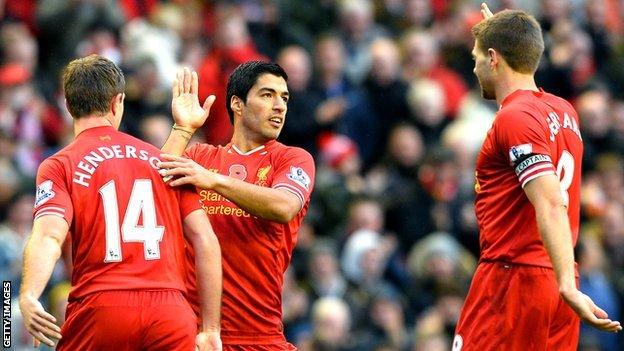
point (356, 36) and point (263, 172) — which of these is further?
point (356, 36)

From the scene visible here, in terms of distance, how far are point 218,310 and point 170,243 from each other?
513mm

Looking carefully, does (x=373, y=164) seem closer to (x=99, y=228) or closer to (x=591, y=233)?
(x=591, y=233)

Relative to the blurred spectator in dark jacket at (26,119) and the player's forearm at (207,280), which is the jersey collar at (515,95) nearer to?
the player's forearm at (207,280)

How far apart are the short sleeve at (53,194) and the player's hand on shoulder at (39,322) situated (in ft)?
1.77

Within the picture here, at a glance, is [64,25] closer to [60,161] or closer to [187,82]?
[187,82]

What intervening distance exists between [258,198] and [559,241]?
187cm

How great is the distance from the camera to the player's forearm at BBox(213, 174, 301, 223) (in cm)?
918

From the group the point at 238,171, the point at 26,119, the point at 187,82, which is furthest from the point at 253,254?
the point at 26,119

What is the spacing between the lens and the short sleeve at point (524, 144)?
8.85 metres

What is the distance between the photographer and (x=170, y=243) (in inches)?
344

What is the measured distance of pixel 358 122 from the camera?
17094mm

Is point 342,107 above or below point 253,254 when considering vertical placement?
above

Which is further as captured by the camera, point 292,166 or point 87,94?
point 292,166

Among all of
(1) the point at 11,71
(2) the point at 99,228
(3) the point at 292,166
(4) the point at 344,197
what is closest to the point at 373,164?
(4) the point at 344,197
